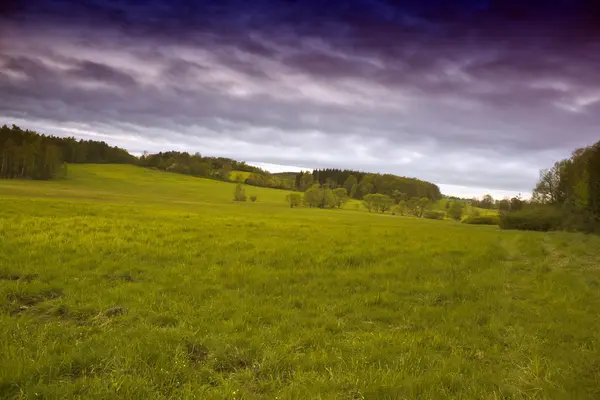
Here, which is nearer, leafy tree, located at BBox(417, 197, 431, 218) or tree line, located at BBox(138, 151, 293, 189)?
leafy tree, located at BBox(417, 197, 431, 218)

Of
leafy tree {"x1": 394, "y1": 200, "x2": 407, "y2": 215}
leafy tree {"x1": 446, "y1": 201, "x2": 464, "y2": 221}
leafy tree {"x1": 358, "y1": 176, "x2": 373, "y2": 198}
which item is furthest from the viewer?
leafy tree {"x1": 358, "y1": 176, "x2": 373, "y2": 198}

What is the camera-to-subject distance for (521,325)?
331 inches

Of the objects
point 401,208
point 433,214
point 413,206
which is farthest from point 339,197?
point 433,214

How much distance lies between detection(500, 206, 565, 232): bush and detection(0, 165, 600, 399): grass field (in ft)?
142

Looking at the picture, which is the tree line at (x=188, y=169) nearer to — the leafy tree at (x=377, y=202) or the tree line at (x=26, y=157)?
the tree line at (x=26, y=157)

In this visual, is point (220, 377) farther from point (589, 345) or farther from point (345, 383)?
point (589, 345)

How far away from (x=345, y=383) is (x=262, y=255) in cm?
1002

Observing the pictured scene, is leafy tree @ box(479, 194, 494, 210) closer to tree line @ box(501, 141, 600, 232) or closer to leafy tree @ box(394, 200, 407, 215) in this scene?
leafy tree @ box(394, 200, 407, 215)

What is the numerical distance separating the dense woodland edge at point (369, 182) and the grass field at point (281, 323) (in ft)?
127

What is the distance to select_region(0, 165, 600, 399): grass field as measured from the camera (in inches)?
207

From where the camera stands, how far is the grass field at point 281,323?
527 cm

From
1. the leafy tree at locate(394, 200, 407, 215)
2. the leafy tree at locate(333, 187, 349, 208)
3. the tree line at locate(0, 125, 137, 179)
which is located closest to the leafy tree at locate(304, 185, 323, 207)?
the leafy tree at locate(333, 187, 349, 208)

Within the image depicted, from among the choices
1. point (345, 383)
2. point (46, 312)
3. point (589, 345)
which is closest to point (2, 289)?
point (46, 312)

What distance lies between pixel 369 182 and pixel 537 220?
11051 centimetres
